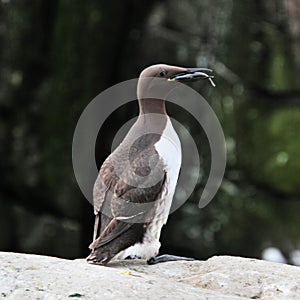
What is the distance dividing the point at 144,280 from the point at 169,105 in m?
5.64

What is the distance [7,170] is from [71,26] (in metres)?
1.97

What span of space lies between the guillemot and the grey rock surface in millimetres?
135

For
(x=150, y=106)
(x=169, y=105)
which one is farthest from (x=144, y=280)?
(x=169, y=105)

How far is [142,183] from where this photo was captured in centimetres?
438

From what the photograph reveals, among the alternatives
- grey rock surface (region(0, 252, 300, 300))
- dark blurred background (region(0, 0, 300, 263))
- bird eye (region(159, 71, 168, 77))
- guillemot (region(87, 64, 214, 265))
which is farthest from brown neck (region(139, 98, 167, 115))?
dark blurred background (region(0, 0, 300, 263))

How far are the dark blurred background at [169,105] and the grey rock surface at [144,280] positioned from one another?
15.7ft

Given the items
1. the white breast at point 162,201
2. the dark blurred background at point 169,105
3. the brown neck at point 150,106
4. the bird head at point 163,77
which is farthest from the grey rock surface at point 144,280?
the dark blurred background at point 169,105

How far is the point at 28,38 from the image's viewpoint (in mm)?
9453

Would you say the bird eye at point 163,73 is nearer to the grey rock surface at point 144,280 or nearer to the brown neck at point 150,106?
the brown neck at point 150,106

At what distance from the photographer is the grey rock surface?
3.50 meters

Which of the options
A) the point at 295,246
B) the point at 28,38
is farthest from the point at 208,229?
the point at 28,38

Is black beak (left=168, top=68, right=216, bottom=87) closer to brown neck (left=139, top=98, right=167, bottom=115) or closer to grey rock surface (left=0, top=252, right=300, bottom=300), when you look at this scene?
brown neck (left=139, top=98, right=167, bottom=115)

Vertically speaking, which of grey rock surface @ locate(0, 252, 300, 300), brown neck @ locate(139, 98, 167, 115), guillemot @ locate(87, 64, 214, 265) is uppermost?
brown neck @ locate(139, 98, 167, 115)

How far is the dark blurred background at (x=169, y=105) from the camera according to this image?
A: 9086 millimetres
